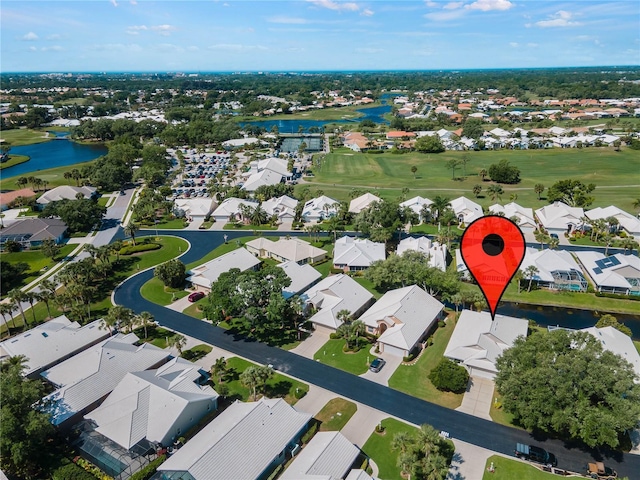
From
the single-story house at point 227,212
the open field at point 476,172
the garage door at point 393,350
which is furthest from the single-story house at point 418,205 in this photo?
the garage door at point 393,350

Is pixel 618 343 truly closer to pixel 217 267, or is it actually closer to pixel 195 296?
pixel 217 267

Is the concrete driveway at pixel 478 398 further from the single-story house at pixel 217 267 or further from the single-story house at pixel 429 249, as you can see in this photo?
the single-story house at pixel 217 267

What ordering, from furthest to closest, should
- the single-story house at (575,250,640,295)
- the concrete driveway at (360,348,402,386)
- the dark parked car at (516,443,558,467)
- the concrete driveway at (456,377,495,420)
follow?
the single-story house at (575,250,640,295) < the concrete driveway at (360,348,402,386) < the concrete driveway at (456,377,495,420) < the dark parked car at (516,443,558,467)

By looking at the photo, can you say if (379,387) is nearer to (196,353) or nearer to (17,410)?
(196,353)

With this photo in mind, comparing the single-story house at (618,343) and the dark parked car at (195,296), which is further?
the dark parked car at (195,296)

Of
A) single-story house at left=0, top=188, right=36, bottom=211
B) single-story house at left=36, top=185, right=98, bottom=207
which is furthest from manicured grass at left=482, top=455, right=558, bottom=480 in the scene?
single-story house at left=0, top=188, right=36, bottom=211

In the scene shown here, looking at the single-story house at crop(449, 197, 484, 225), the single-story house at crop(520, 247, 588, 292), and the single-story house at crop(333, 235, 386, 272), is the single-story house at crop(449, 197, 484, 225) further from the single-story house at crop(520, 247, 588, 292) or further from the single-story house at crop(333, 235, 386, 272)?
the single-story house at crop(333, 235, 386, 272)

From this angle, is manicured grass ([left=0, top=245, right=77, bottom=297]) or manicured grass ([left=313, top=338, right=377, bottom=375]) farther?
manicured grass ([left=0, top=245, right=77, bottom=297])

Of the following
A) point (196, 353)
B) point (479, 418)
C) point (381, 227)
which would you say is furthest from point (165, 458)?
point (381, 227)
